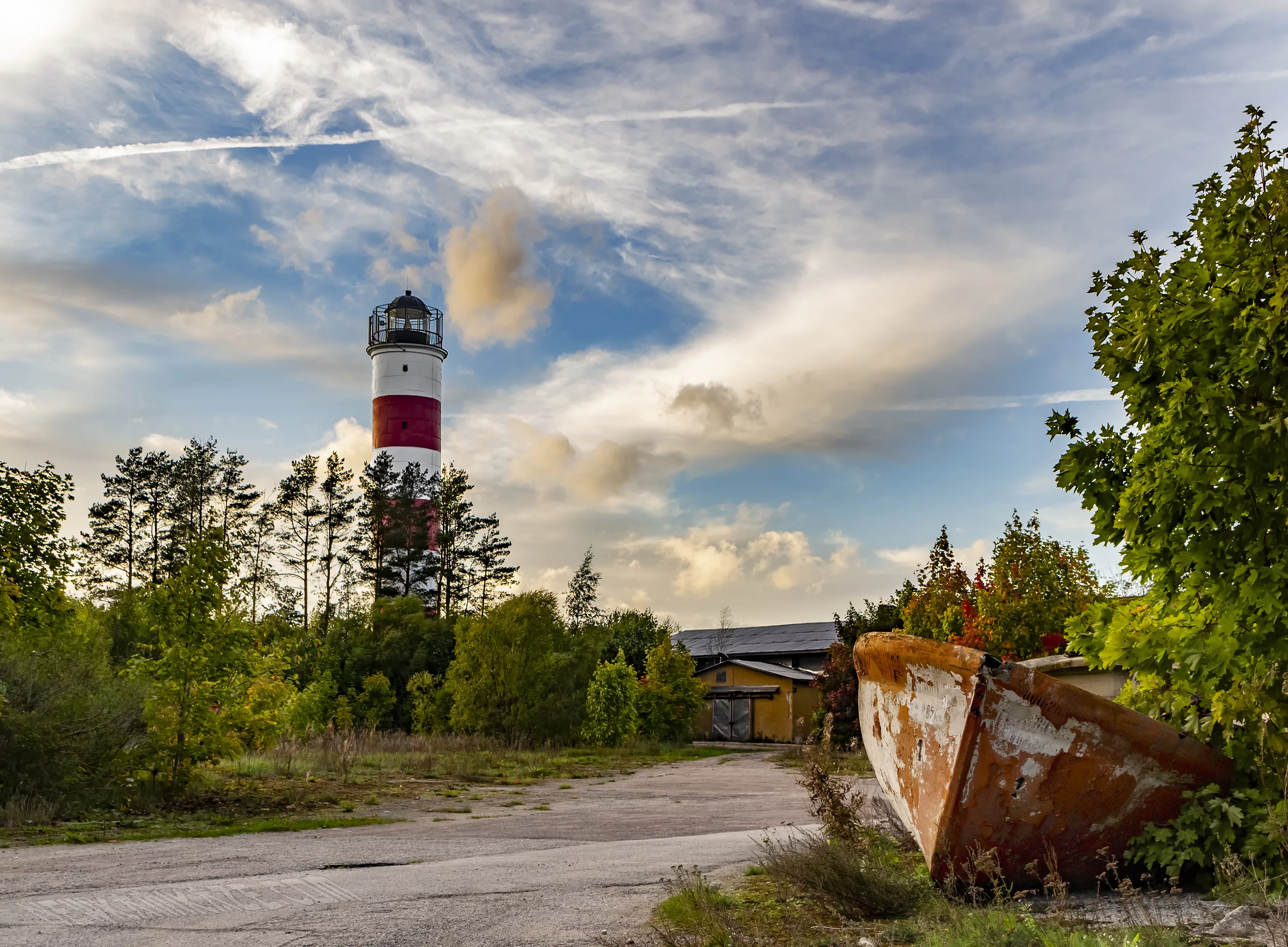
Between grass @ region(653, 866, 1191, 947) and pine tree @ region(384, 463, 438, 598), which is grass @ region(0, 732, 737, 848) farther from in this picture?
pine tree @ region(384, 463, 438, 598)

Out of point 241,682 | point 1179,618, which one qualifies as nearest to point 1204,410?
point 1179,618

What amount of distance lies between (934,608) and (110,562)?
3391 cm

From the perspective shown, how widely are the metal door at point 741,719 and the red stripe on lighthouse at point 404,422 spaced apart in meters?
18.0

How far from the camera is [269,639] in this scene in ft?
104

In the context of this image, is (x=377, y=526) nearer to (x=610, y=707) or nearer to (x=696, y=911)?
(x=610, y=707)

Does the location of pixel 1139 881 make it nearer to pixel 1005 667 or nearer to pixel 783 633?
pixel 1005 667

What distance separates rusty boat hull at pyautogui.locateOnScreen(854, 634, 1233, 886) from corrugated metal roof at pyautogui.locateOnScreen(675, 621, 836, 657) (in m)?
41.2

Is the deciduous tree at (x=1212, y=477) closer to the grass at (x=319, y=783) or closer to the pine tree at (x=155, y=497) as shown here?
the grass at (x=319, y=783)

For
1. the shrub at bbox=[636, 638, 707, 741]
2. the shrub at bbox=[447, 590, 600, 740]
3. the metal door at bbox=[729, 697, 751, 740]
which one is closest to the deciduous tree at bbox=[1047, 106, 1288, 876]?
the shrub at bbox=[447, 590, 600, 740]

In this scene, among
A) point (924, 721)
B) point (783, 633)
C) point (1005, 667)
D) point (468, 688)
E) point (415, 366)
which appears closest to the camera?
point (1005, 667)

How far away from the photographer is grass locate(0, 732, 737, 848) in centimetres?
1171

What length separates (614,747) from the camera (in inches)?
1206

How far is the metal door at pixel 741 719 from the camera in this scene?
4288 centimetres

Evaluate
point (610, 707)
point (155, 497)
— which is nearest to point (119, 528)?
point (155, 497)
